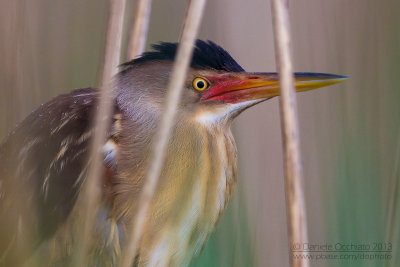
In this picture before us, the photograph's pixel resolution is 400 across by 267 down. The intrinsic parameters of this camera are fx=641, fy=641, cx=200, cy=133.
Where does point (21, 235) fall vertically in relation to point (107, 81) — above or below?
below

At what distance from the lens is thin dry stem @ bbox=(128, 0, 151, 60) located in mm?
1230

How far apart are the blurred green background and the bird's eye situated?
93mm

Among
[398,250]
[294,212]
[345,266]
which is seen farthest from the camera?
[345,266]

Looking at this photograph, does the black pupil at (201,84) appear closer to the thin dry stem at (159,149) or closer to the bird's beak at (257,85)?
the bird's beak at (257,85)

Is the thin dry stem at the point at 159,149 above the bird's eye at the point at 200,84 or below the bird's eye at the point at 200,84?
below

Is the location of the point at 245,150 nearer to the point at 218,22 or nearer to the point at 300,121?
the point at 300,121

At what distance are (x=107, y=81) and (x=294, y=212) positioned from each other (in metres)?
0.36

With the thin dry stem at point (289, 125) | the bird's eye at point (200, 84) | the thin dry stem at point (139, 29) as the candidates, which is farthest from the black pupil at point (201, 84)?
the thin dry stem at point (289, 125)

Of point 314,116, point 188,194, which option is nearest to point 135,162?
point 188,194

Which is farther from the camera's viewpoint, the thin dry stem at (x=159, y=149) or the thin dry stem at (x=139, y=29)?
the thin dry stem at (x=139, y=29)

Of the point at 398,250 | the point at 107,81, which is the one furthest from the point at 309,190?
the point at 107,81

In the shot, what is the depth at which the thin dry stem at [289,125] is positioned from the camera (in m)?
1.01

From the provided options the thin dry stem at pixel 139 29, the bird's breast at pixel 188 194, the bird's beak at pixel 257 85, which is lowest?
the bird's breast at pixel 188 194

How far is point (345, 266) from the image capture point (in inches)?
60.7
